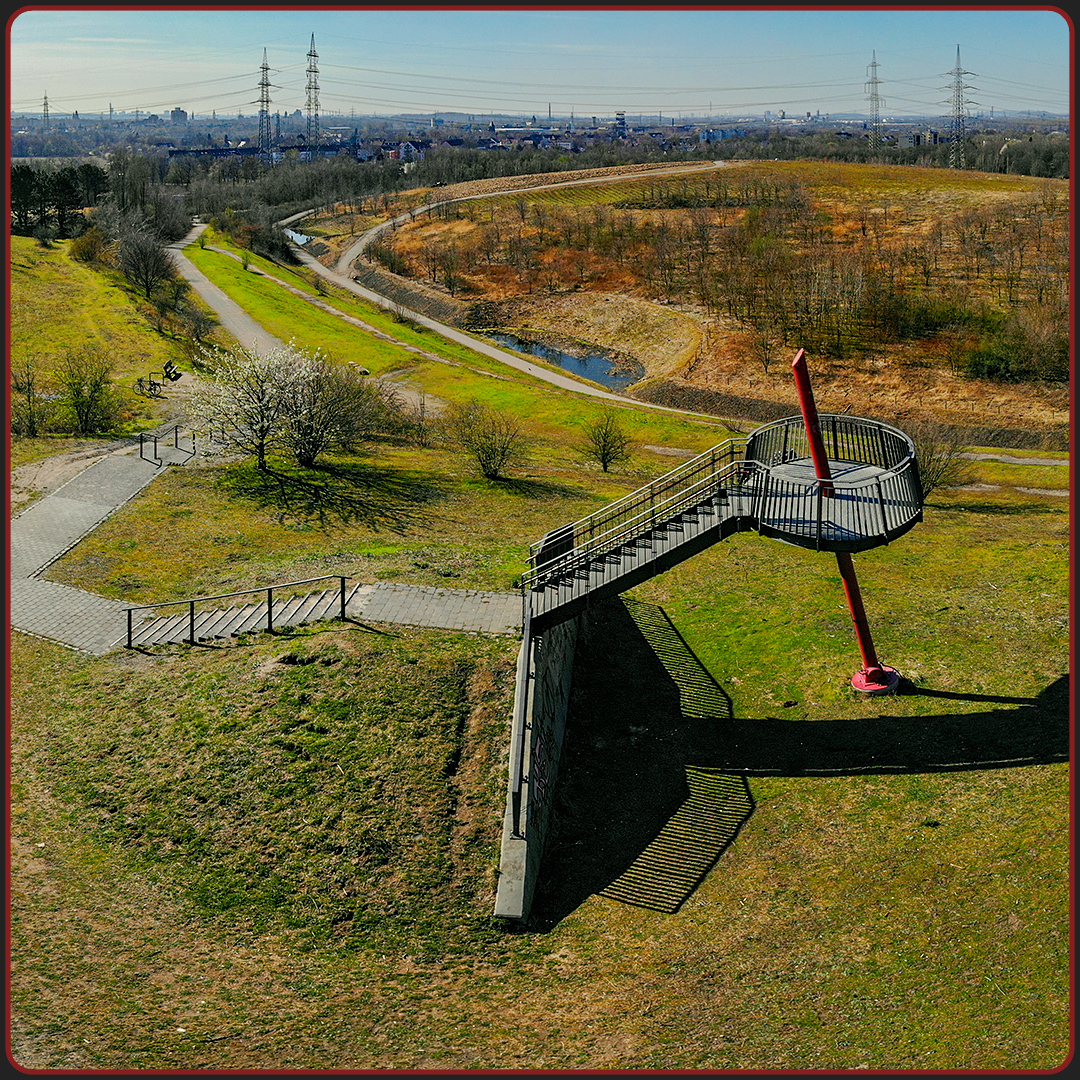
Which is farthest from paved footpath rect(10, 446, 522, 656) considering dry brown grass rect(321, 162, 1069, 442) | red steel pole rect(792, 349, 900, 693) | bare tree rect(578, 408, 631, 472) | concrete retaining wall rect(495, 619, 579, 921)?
dry brown grass rect(321, 162, 1069, 442)

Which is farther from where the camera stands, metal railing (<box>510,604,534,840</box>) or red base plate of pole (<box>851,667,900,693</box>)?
red base plate of pole (<box>851,667,900,693</box>)

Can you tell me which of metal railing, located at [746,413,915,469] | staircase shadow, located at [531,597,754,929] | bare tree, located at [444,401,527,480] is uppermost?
metal railing, located at [746,413,915,469]

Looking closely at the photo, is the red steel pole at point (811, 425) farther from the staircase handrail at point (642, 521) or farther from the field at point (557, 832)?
the field at point (557, 832)

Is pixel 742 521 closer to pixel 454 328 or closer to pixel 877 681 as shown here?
pixel 877 681

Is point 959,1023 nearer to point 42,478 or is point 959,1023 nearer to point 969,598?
point 969,598

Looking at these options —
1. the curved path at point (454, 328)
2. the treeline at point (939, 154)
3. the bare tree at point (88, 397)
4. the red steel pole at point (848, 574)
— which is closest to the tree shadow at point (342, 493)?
the bare tree at point (88, 397)

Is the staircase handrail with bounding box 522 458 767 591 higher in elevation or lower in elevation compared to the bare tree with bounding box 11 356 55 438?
lower

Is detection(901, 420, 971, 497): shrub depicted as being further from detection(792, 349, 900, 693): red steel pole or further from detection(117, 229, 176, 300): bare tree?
detection(117, 229, 176, 300): bare tree

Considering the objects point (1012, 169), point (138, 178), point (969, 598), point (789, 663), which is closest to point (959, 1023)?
point (789, 663)
